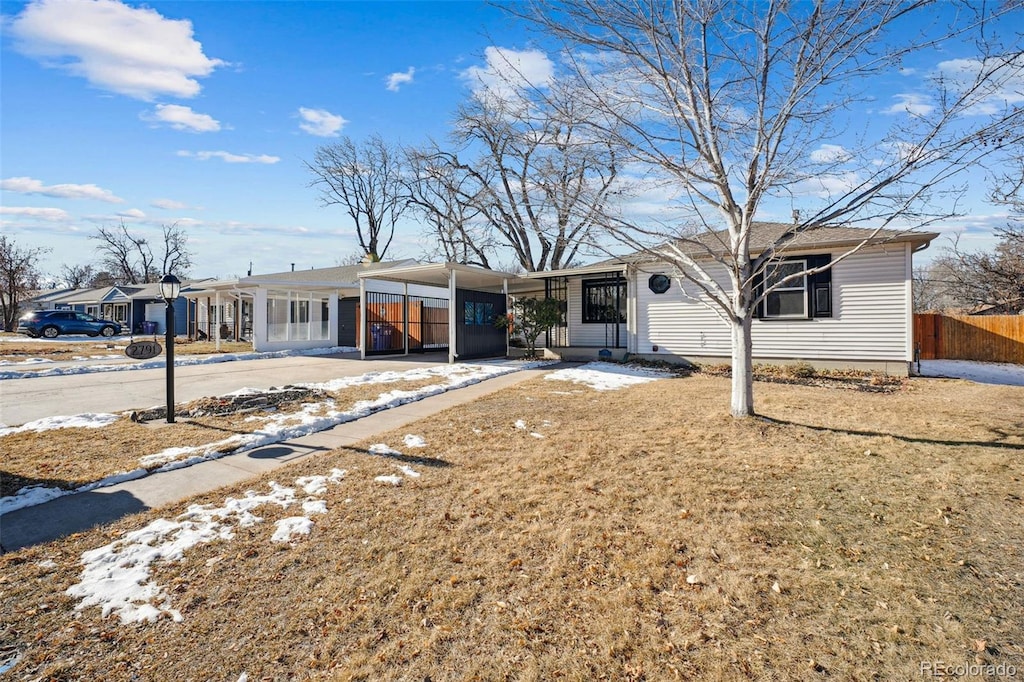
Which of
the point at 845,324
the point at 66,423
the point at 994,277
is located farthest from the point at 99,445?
the point at 994,277

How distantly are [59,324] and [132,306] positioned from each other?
32.6 ft

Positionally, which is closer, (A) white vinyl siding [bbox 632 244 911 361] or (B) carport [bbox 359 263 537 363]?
(A) white vinyl siding [bbox 632 244 911 361]

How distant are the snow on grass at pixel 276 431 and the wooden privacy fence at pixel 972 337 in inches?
583

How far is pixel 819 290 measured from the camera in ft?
33.1

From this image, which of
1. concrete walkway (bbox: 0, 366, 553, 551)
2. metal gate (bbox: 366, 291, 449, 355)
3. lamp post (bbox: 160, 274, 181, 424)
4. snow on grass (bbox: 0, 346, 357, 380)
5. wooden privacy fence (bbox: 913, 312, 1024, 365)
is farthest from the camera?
metal gate (bbox: 366, 291, 449, 355)

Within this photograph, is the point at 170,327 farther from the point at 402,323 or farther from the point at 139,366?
the point at 402,323

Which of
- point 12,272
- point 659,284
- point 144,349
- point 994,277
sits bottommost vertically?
point 144,349

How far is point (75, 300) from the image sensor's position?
36.4 metres

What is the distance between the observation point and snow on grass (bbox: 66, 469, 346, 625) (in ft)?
7.43

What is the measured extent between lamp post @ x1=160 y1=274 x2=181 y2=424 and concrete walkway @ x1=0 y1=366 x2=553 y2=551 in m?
1.99

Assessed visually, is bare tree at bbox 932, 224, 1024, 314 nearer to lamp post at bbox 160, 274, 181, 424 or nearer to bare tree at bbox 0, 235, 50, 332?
lamp post at bbox 160, 274, 181, 424

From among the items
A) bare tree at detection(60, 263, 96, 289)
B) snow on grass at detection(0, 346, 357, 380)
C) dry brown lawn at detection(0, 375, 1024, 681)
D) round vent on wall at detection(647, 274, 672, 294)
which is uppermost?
bare tree at detection(60, 263, 96, 289)

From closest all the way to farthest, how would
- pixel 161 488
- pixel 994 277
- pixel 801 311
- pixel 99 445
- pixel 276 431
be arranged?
1. pixel 161 488
2. pixel 99 445
3. pixel 276 431
4. pixel 801 311
5. pixel 994 277

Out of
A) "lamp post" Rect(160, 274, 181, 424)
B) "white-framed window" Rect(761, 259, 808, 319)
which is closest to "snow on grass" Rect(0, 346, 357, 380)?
"lamp post" Rect(160, 274, 181, 424)
